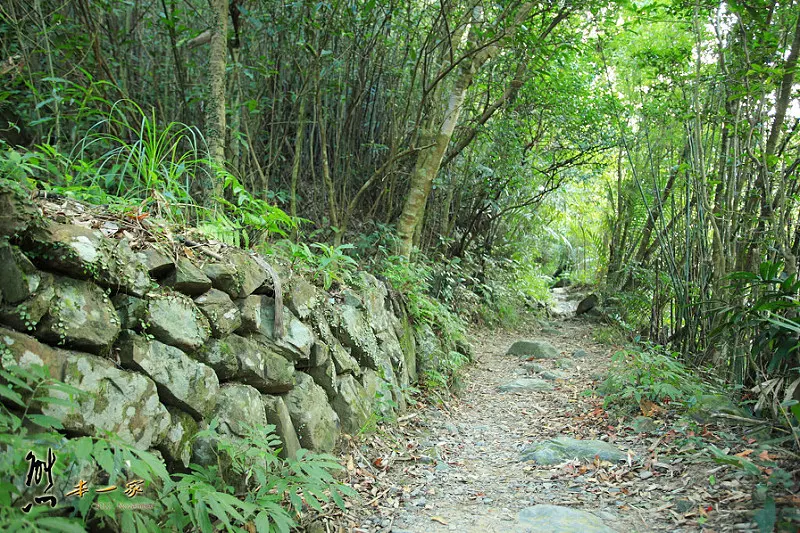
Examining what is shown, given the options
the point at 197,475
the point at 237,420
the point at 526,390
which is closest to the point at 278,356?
the point at 237,420

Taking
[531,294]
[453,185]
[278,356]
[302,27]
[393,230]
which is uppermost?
[302,27]

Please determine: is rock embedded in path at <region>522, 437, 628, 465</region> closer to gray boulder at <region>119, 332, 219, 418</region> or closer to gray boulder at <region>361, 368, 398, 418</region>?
gray boulder at <region>361, 368, 398, 418</region>

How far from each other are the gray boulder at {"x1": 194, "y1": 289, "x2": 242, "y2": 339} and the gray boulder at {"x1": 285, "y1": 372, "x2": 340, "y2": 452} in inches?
21.1

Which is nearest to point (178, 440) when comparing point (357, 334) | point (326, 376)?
point (326, 376)

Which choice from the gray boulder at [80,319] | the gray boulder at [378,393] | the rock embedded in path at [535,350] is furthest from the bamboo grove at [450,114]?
the gray boulder at [378,393]

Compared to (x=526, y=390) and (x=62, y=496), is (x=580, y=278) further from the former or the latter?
(x=62, y=496)

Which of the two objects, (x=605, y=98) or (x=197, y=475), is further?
(x=605, y=98)

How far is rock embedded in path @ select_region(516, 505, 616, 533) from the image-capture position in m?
2.33

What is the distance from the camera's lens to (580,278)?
1383cm

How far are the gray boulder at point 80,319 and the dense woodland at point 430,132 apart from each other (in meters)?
0.57

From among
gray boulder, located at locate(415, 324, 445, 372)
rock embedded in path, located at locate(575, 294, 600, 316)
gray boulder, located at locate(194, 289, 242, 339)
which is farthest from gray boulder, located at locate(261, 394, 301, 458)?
rock embedded in path, located at locate(575, 294, 600, 316)

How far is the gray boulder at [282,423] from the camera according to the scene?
8.60 feet

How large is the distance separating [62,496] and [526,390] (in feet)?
14.0

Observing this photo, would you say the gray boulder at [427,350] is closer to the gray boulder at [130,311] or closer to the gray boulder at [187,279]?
the gray boulder at [187,279]
